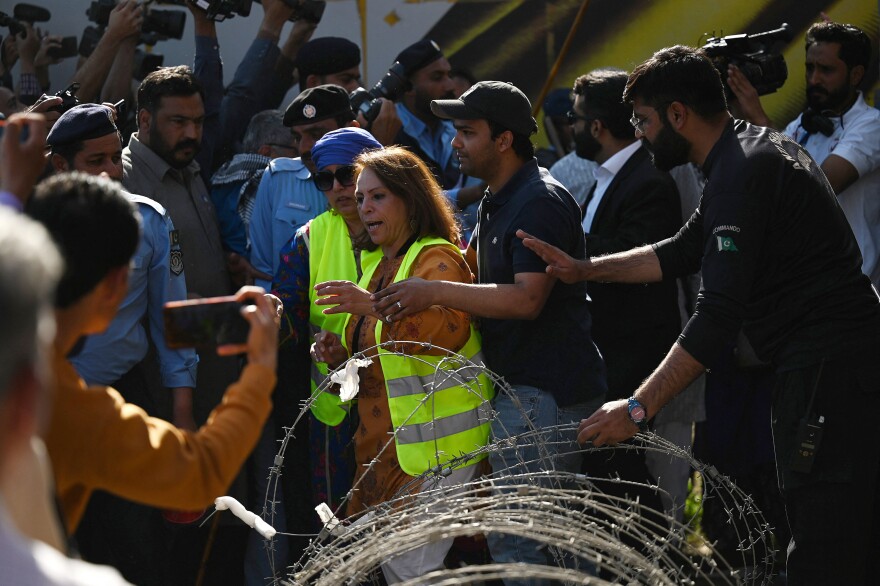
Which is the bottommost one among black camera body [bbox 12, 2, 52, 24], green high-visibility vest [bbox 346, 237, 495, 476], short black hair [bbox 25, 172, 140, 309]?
green high-visibility vest [bbox 346, 237, 495, 476]

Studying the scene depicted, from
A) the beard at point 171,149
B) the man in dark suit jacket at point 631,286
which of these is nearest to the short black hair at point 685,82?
the man in dark suit jacket at point 631,286

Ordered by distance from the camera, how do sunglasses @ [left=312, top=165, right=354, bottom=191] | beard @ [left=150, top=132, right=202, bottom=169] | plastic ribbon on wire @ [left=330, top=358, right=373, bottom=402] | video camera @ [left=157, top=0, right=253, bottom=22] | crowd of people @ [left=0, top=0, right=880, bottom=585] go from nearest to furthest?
crowd of people @ [left=0, top=0, right=880, bottom=585], plastic ribbon on wire @ [left=330, top=358, right=373, bottom=402], sunglasses @ [left=312, top=165, right=354, bottom=191], beard @ [left=150, top=132, right=202, bottom=169], video camera @ [left=157, top=0, right=253, bottom=22]

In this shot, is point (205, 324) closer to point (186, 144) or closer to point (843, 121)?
point (186, 144)

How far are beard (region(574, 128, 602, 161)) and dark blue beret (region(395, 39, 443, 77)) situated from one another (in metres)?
1.02

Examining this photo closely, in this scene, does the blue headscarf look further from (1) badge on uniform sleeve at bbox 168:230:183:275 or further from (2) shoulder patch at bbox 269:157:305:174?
(1) badge on uniform sleeve at bbox 168:230:183:275

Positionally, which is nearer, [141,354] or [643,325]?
[141,354]

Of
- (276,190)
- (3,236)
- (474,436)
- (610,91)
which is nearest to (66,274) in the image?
(3,236)

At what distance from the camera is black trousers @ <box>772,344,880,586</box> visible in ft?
12.8

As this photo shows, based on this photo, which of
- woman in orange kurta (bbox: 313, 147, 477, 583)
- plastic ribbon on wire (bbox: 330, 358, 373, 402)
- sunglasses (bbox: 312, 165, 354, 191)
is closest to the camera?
plastic ribbon on wire (bbox: 330, 358, 373, 402)

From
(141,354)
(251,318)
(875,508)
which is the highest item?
(251,318)

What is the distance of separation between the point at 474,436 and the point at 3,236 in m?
3.11

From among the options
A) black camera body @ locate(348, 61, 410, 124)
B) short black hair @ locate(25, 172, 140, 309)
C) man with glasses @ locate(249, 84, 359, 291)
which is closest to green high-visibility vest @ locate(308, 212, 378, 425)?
man with glasses @ locate(249, 84, 359, 291)

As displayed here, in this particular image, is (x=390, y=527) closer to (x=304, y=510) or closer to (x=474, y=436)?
(x=474, y=436)

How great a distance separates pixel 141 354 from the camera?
15.4 feet
